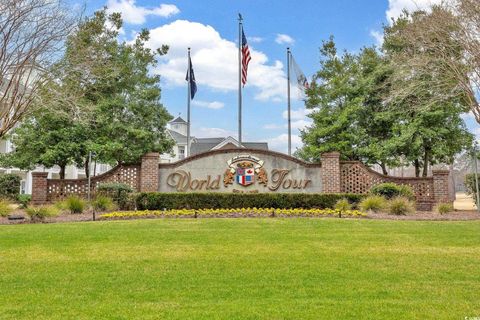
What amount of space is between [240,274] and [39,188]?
1720 centimetres

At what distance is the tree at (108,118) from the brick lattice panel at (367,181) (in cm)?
1088

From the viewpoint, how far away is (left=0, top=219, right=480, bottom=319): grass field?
471cm

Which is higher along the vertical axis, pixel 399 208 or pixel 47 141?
pixel 47 141

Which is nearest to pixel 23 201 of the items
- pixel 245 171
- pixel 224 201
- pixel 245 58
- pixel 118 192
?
pixel 118 192

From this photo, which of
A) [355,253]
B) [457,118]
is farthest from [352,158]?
[355,253]

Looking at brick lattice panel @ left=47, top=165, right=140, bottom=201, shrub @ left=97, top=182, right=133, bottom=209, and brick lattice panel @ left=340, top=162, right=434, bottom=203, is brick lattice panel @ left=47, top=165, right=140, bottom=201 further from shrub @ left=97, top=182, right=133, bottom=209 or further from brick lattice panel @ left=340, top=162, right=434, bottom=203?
brick lattice panel @ left=340, top=162, right=434, bottom=203

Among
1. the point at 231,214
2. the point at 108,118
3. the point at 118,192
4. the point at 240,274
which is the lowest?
the point at 240,274

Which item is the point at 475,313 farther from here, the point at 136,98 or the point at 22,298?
the point at 136,98

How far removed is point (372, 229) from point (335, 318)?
25.0 ft

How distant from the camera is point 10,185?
26875 mm

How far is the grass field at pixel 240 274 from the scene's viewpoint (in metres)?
4.71

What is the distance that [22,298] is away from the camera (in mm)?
5164

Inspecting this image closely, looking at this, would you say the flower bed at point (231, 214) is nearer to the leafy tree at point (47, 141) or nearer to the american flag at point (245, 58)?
the leafy tree at point (47, 141)

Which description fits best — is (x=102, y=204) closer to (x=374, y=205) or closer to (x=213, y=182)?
(x=213, y=182)
